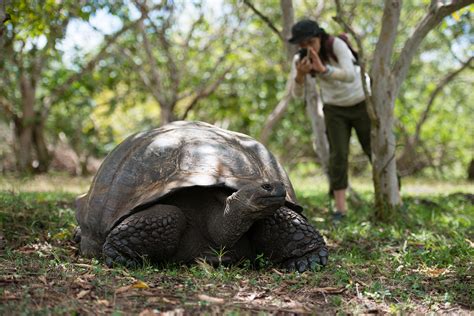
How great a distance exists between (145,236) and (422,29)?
10.4 feet

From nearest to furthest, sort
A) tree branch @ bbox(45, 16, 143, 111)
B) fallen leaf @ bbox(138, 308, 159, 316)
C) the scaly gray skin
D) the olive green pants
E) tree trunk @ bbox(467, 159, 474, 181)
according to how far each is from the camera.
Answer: fallen leaf @ bbox(138, 308, 159, 316), the scaly gray skin, the olive green pants, tree branch @ bbox(45, 16, 143, 111), tree trunk @ bbox(467, 159, 474, 181)

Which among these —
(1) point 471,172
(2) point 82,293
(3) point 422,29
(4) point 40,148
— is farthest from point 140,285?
(1) point 471,172

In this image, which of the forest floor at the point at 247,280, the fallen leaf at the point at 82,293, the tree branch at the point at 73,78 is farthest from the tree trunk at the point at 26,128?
the fallen leaf at the point at 82,293

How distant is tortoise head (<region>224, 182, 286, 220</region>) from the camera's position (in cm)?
287

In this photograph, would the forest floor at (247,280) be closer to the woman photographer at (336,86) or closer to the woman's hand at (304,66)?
the woman photographer at (336,86)

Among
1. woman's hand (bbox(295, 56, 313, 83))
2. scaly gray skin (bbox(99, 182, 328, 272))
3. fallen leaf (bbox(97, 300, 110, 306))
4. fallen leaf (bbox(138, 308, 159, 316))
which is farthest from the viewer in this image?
woman's hand (bbox(295, 56, 313, 83))

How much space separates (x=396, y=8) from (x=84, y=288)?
143 inches

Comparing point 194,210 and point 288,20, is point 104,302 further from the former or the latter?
point 288,20

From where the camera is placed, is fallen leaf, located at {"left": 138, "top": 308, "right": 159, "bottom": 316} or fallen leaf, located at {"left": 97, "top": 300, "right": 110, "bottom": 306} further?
fallen leaf, located at {"left": 97, "top": 300, "right": 110, "bottom": 306}

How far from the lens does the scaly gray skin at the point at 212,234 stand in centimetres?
312

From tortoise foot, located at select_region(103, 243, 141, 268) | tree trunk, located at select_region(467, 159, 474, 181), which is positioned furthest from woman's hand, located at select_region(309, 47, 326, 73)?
tree trunk, located at select_region(467, 159, 474, 181)

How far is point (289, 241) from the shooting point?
11.0 feet

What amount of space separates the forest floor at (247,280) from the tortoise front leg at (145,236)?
0.10 m

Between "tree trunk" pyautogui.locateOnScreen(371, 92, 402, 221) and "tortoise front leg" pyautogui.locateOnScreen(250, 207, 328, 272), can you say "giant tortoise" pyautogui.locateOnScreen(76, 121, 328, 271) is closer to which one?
"tortoise front leg" pyautogui.locateOnScreen(250, 207, 328, 272)
